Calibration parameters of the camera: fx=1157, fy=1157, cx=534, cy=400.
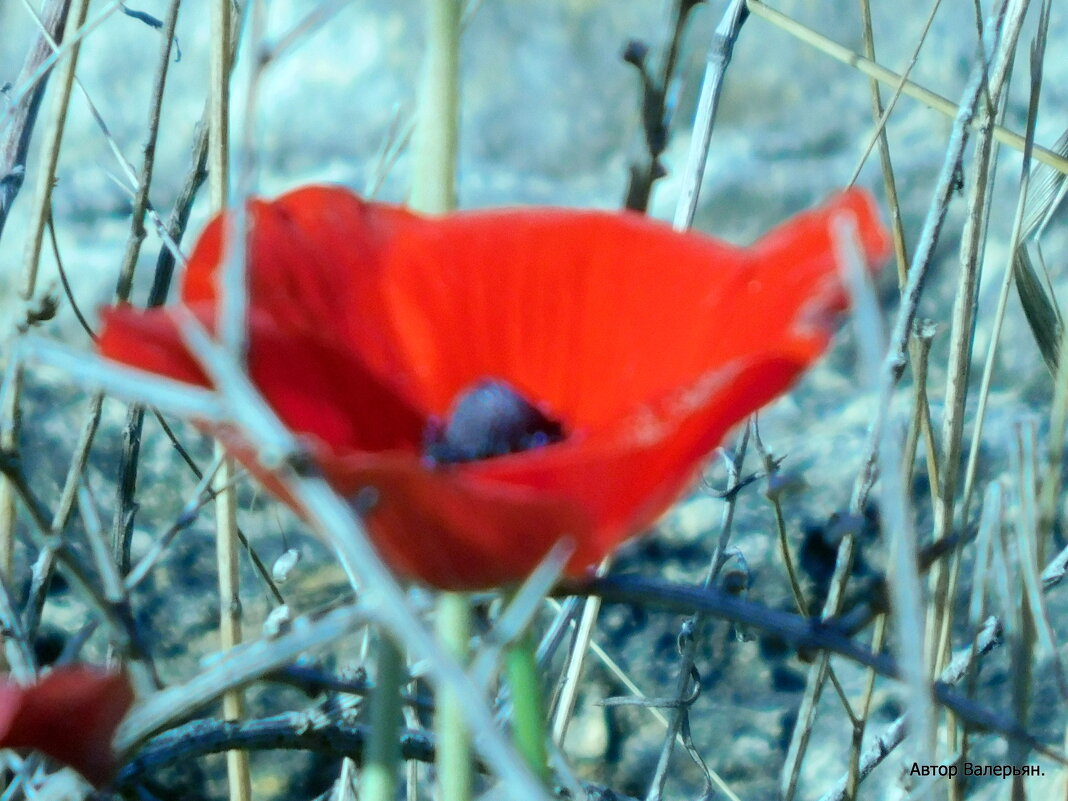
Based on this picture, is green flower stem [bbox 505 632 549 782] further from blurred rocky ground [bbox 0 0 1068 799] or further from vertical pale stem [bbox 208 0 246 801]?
blurred rocky ground [bbox 0 0 1068 799]

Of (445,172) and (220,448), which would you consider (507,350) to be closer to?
(445,172)

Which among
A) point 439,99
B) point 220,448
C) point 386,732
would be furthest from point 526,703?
point 220,448

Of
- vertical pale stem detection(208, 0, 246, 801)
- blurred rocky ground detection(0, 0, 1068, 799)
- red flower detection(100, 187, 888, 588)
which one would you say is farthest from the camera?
blurred rocky ground detection(0, 0, 1068, 799)

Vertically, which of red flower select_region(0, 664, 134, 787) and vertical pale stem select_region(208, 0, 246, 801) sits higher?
vertical pale stem select_region(208, 0, 246, 801)

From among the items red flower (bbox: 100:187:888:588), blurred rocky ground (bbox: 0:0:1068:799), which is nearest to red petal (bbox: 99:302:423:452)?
red flower (bbox: 100:187:888:588)

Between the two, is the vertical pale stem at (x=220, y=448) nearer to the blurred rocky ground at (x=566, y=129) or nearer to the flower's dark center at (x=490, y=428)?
the flower's dark center at (x=490, y=428)

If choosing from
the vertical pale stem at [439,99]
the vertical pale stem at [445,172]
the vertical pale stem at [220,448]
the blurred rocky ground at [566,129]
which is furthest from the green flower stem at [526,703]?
the blurred rocky ground at [566,129]

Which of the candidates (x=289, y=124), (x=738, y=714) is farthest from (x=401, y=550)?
(x=289, y=124)
